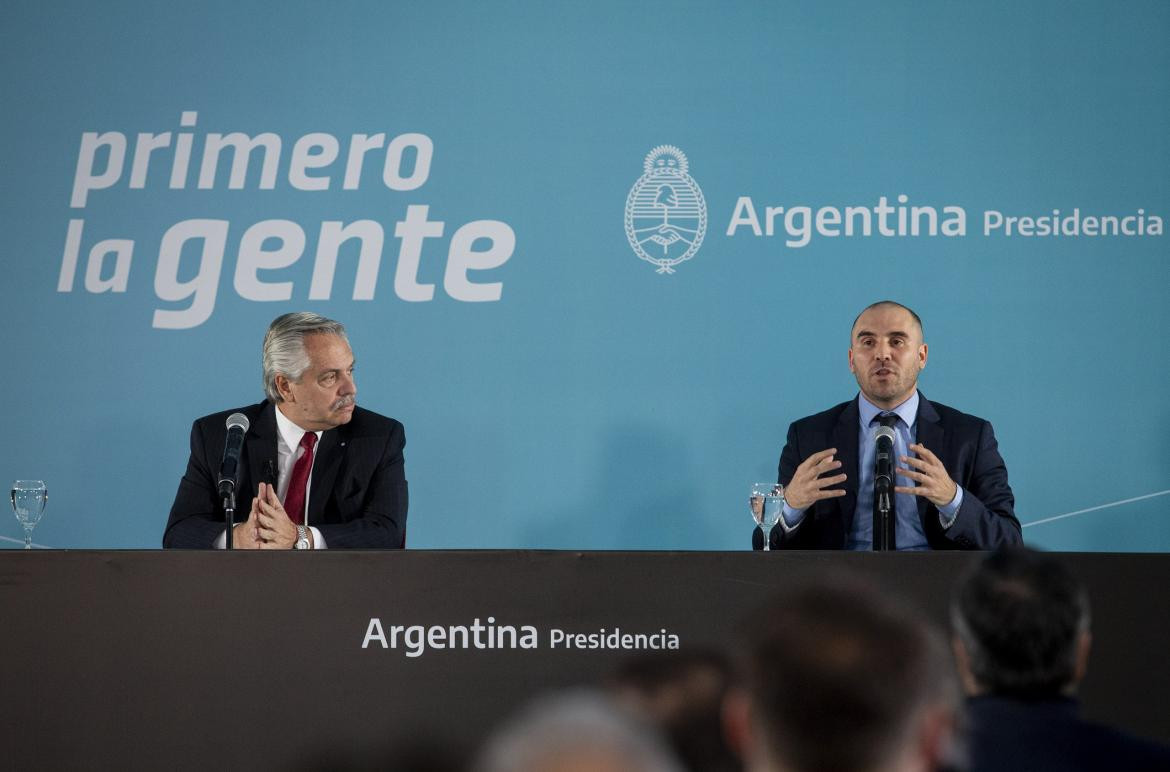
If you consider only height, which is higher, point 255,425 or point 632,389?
point 632,389

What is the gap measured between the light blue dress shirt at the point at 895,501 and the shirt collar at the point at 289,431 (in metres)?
1.57

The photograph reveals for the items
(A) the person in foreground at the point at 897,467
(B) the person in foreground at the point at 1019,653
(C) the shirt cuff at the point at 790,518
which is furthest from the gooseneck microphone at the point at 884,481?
(B) the person in foreground at the point at 1019,653

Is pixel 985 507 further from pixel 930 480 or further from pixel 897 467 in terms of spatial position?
pixel 930 480

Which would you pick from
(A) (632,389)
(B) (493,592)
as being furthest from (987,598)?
(A) (632,389)

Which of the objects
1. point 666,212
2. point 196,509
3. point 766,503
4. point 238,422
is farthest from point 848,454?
point 196,509

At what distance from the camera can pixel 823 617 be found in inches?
47.6

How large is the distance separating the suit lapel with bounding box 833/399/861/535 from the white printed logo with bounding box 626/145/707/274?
1248 millimetres

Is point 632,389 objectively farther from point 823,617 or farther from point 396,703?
point 823,617

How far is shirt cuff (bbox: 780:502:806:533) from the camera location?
416 centimetres

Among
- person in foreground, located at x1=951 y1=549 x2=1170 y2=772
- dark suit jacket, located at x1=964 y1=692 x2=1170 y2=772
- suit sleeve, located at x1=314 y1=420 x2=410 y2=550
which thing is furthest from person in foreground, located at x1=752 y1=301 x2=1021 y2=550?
dark suit jacket, located at x1=964 y1=692 x2=1170 y2=772

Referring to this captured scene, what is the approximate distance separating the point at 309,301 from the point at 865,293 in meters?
2.30

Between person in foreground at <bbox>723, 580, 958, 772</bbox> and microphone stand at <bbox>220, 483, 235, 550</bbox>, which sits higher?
microphone stand at <bbox>220, 483, 235, 550</bbox>

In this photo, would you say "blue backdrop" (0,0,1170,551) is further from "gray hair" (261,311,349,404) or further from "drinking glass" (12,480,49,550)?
"drinking glass" (12,480,49,550)

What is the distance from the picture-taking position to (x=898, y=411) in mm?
4629
